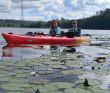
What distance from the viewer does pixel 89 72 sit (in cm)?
431

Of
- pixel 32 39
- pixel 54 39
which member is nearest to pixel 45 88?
pixel 32 39

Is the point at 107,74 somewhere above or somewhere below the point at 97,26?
below

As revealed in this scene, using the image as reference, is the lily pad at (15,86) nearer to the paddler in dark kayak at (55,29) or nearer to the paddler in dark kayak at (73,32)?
the paddler in dark kayak at (55,29)

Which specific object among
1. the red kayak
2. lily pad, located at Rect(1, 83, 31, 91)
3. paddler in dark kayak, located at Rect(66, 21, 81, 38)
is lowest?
lily pad, located at Rect(1, 83, 31, 91)

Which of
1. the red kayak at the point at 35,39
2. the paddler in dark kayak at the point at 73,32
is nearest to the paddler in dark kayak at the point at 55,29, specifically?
the red kayak at the point at 35,39

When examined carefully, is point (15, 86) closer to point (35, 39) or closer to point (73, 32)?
point (35, 39)

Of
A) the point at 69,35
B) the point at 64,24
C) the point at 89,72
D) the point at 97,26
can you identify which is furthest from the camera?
the point at 64,24

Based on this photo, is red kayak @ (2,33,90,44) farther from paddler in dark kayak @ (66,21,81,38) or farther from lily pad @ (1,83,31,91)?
lily pad @ (1,83,31,91)

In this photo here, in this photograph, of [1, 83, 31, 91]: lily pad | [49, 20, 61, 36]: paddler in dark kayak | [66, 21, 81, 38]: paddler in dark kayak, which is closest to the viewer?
[1, 83, 31, 91]: lily pad

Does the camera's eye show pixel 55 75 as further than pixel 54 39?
No

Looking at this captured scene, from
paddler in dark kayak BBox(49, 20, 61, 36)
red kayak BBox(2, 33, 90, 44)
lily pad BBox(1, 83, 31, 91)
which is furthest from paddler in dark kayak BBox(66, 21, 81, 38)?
lily pad BBox(1, 83, 31, 91)

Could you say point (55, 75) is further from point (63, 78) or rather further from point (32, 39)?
point (32, 39)

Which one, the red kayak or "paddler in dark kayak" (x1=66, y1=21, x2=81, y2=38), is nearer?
the red kayak

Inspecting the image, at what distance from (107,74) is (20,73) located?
194 cm
